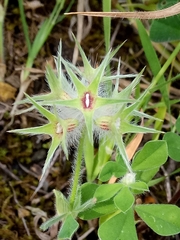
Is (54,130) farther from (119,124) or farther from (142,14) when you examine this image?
(142,14)

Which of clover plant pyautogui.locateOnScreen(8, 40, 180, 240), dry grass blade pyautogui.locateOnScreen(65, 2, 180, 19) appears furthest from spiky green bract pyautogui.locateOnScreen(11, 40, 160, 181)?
dry grass blade pyautogui.locateOnScreen(65, 2, 180, 19)

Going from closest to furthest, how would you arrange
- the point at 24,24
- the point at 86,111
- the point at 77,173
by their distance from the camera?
the point at 86,111
the point at 77,173
the point at 24,24

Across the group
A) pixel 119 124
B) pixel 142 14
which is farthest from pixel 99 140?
pixel 142 14

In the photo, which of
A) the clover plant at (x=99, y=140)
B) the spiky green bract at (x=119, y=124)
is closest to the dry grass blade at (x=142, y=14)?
the clover plant at (x=99, y=140)

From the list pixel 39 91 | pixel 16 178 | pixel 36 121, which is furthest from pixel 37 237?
pixel 39 91

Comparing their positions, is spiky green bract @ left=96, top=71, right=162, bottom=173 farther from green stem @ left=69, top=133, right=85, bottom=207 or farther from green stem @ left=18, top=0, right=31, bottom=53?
green stem @ left=18, top=0, right=31, bottom=53

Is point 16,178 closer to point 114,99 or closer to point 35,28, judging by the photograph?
point 35,28

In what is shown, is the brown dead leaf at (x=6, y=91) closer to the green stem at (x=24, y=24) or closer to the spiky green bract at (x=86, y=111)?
the green stem at (x=24, y=24)
